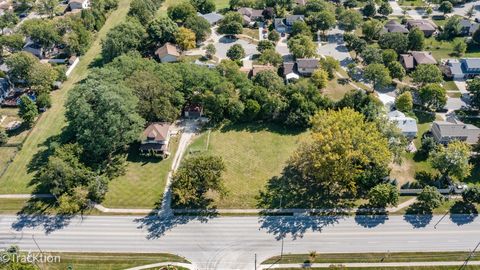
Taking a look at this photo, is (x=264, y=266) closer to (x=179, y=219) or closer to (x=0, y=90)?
(x=179, y=219)

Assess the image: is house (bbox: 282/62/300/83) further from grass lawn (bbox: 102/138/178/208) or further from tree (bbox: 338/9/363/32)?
grass lawn (bbox: 102/138/178/208)

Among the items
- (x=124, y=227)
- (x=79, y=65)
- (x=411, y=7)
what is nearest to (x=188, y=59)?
(x=79, y=65)

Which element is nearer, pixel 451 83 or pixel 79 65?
pixel 451 83

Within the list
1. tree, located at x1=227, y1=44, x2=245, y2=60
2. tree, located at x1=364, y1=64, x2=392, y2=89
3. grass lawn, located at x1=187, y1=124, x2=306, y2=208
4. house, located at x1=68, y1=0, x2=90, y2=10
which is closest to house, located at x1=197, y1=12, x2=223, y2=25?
tree, located at x1=227, y1=44, x2=245, y2=60

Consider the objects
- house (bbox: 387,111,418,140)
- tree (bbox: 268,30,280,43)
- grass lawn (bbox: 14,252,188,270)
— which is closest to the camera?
grass lawn (bbox: 14,252,188,270)

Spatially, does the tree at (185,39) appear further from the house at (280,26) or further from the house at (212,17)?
the house at (280,26)
